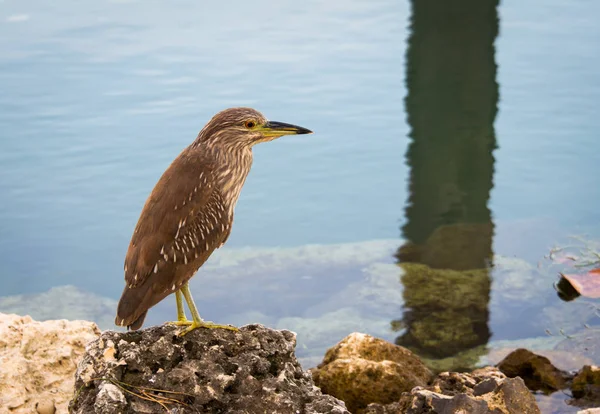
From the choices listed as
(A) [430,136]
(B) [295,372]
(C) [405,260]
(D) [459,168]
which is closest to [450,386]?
(B) [295,372]

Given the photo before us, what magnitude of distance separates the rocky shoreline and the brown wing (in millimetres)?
254

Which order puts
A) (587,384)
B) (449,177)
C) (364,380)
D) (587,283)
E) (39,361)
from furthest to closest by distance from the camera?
(449,177)
(587,283)
(587,384)
(364,380)
(39,361)

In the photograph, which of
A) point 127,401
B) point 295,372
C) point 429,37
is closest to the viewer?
point 127,401

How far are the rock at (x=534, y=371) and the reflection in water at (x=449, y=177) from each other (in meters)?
0.60

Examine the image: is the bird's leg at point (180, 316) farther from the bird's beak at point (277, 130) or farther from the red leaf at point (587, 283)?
the red leaf at point (587, 283)

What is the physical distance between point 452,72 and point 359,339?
5.52 metres

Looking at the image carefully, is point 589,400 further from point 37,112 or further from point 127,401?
point 37,112

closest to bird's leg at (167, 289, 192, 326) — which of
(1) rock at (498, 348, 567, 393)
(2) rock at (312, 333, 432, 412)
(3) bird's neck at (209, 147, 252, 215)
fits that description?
(3) bird's neck at (209, 147, 252, 215)

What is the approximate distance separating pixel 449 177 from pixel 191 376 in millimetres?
5483

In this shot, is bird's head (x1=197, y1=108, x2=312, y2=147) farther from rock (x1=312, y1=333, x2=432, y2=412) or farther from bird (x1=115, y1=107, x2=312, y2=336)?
rock (x1=312, y1=333, x2=432, y2=412)

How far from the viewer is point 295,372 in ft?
10.8

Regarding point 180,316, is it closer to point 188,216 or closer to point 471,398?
point 188,216

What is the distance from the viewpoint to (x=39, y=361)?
3938mm

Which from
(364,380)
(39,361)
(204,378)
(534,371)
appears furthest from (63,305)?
(204,378)
